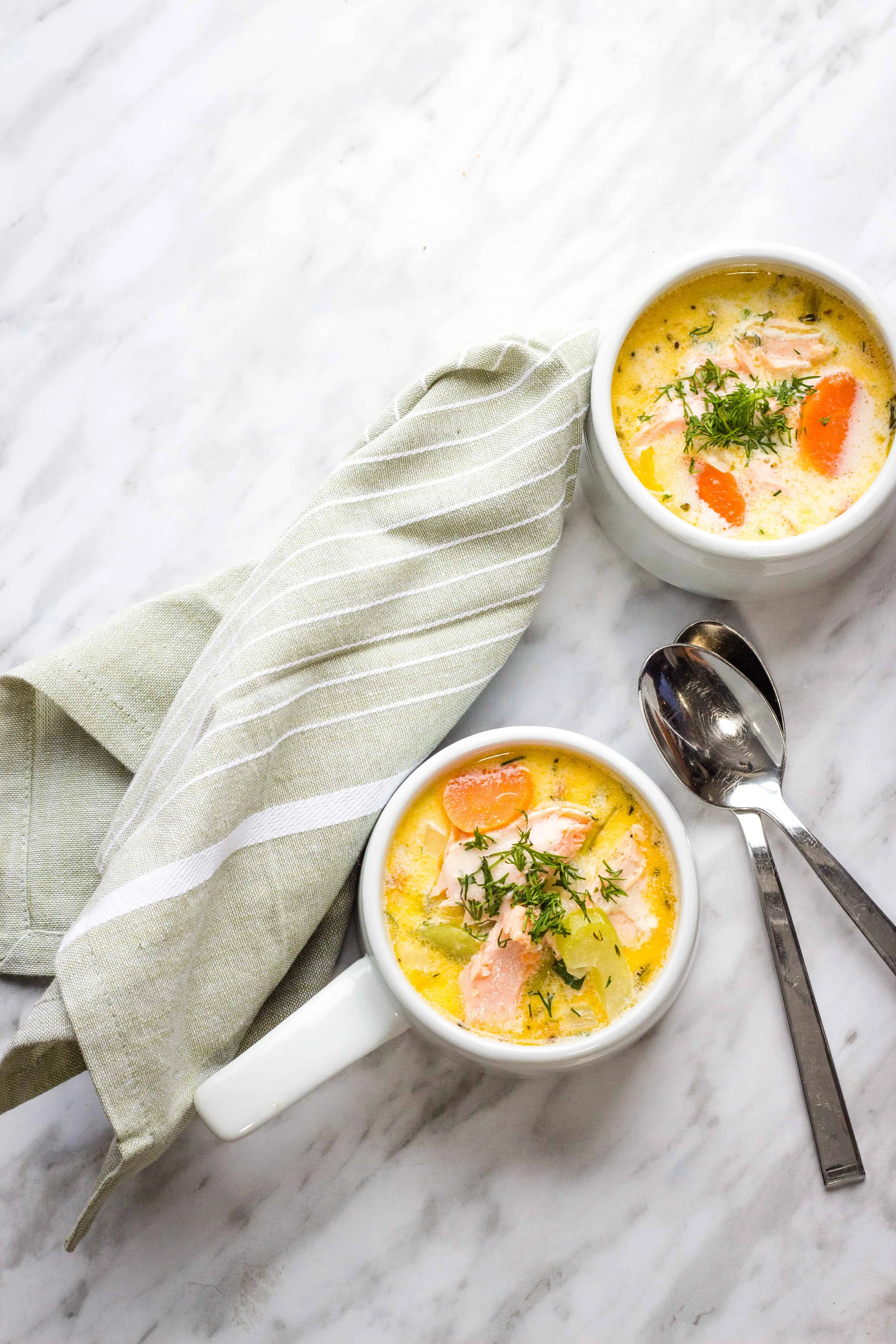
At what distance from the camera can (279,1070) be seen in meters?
1.19

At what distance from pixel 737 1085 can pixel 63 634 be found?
3.53 feet

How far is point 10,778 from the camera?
136 cm

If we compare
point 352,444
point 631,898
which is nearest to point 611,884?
point 631,898

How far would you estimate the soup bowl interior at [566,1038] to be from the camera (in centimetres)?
121

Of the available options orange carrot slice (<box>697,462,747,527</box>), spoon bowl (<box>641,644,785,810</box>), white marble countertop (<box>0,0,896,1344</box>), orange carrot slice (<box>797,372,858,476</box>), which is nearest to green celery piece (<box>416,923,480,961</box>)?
white marble countertop (<box>0,0,896,1344</box>)

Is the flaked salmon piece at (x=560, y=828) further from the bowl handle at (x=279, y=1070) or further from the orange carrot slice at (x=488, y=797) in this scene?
the bowl handle at (x=279, y=1070)

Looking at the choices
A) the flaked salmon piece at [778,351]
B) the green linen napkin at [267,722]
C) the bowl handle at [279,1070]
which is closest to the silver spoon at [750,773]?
the green linen napkin at [267,722]

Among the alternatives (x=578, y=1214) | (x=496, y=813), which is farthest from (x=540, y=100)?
(x=578, y=1214)

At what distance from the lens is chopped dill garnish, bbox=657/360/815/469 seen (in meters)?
1.29

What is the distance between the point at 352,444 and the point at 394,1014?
0.72 m

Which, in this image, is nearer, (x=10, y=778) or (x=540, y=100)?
(x=10, y=778)

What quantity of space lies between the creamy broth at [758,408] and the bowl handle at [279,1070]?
723 mm

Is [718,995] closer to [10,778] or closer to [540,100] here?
[10,778]

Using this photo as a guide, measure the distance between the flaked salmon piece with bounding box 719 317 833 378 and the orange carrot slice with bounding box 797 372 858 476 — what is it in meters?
0.03
